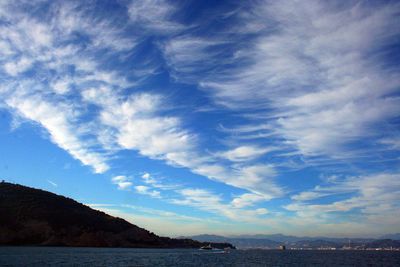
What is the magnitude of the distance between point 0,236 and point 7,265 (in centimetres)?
14853

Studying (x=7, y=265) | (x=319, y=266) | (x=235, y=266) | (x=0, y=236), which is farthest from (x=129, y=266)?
(x=0, y=236)

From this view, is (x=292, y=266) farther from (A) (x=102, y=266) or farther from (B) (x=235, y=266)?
(A) (x=102, y=266)

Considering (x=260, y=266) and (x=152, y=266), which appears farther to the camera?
(x=260, y=266)

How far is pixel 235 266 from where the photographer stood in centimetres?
12469

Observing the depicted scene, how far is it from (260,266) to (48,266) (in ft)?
281

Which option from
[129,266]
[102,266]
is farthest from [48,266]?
[129,266]

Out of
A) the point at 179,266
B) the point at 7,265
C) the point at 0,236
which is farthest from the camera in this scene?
the point at 0,236

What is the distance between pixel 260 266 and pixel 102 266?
69.4m

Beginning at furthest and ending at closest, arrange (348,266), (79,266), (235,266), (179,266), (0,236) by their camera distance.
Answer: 1. (0,236)
2. (348,266)
3. (235,266)
4. (179,266)
5. (79,266)

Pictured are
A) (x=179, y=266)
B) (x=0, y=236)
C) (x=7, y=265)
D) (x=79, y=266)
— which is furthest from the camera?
(x=0, y=236)

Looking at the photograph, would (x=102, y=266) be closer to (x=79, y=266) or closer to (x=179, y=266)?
(x=79, y=266)

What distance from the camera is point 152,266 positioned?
105 meters

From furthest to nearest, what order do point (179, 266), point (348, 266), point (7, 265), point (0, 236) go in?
point (0, 236) < point (348, 266) < point (179, 266) < point (7, 265)

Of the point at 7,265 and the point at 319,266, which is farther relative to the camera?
the point at 319,266
